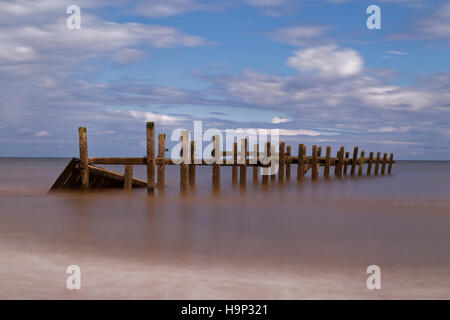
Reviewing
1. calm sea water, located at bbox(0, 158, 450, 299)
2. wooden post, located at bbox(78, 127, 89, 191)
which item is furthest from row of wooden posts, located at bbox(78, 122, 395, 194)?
calm sea water, located at bbox(0, 158, 450, 299)

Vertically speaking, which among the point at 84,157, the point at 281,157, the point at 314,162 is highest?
the point at 84,157

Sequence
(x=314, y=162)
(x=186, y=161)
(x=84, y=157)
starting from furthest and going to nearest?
(x=314, y=162) → (x=186, y=161) → (x=84, y=157)

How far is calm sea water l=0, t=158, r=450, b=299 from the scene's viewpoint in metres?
5.00

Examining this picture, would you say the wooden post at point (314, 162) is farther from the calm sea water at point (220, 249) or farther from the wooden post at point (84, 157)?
the wooden post at point (84, 157)

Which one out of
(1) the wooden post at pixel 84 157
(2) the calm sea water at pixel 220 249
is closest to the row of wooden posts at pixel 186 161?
(1) the wooden post at pixel 84 157

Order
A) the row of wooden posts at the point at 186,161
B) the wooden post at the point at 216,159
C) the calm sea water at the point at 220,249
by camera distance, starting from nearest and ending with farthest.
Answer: the calm sea water at the point at 220,249, the row of wooden posts at the point at 186,161, the wooden post at the point at 216,159

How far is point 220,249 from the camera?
7.31 metres

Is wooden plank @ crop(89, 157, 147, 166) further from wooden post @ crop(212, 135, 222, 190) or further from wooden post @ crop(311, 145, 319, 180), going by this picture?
wooden post @ crop(311, 145, 319, 180)

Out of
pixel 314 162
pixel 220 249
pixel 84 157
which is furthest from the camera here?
pixel 314 162

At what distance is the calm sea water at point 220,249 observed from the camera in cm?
500

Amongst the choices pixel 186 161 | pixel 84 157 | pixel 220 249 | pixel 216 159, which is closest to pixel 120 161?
pixel 84 157

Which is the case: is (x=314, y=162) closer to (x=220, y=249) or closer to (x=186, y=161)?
(x=186, y=161)

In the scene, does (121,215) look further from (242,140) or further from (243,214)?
(242,140)
